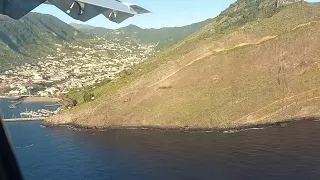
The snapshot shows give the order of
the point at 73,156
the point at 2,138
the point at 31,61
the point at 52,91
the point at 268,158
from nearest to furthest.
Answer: the point at 2,138 → the point at 268,158 → the point at 73,156 → the point at 52,91 → the point at 31,61

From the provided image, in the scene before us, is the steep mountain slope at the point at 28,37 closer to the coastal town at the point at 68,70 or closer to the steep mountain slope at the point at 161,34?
the coastal town at the point at 68,70

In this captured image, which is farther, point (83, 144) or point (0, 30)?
point (0, 30)

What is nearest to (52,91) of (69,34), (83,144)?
(83,144)

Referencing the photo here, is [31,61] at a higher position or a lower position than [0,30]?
lower

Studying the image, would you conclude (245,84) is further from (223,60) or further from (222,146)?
(222,146)

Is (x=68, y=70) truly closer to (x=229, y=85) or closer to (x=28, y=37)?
(x=28, y=37)
